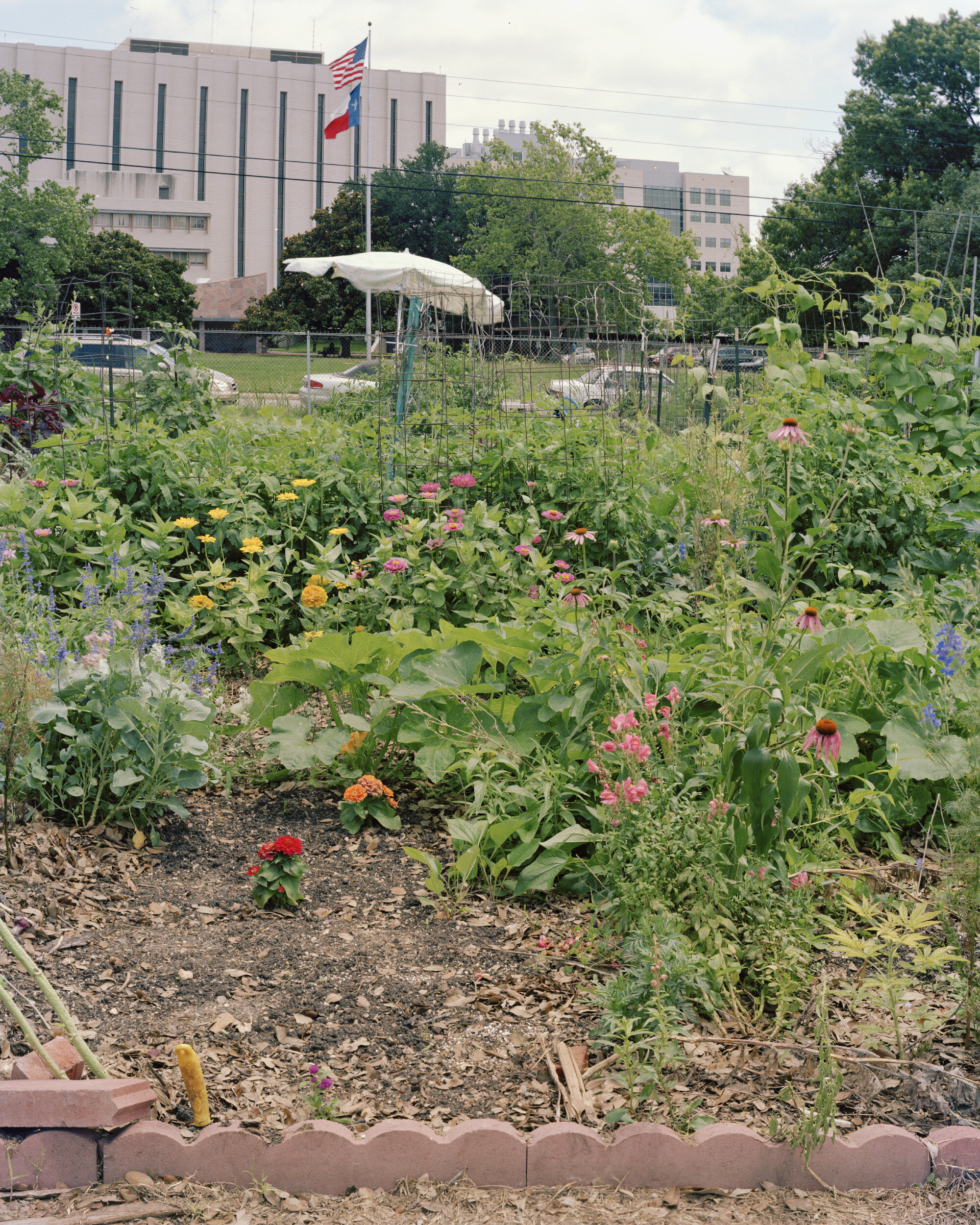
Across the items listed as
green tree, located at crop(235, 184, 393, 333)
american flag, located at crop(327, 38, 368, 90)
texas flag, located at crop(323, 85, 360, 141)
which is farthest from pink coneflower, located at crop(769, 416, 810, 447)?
green tree, located at crop(235, 184, 393, 333)

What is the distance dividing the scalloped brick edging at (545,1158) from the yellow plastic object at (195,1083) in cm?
6

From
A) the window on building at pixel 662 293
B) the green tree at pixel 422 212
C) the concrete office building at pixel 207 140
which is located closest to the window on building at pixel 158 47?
the concrete office building at pixel 207 140

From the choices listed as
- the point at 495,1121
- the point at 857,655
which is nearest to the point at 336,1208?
the point at 495,1121

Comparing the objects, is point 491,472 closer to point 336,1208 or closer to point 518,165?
point 336,1208

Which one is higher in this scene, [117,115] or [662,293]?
[117,115]

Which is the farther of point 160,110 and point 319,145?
point 319,145

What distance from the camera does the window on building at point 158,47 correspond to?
226 ft

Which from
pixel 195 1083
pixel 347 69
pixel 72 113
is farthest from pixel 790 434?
pixel 72 113

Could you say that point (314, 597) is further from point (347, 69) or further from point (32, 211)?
point (32, 211)

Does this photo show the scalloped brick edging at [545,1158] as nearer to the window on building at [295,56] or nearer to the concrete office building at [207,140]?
the concrete office building at [207,140]

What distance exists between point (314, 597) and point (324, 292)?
123ft

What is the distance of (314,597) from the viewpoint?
367cm

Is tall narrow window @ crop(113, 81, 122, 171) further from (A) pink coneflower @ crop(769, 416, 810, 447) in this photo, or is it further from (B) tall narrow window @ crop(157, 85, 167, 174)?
(A) pink coneflower @ crop(769, 416, 810, 447)

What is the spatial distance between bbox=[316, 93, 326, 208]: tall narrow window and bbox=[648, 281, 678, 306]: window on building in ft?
84.1
